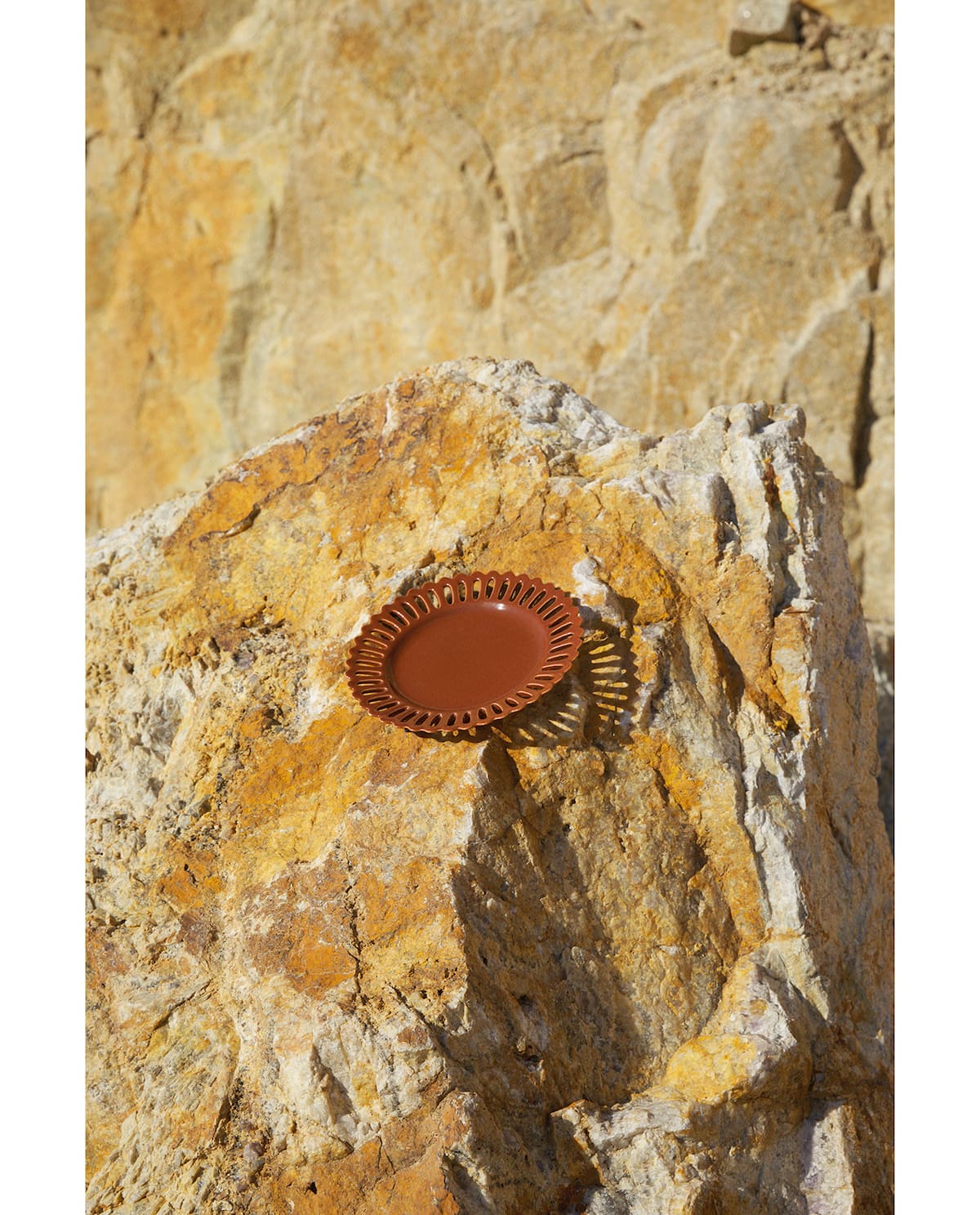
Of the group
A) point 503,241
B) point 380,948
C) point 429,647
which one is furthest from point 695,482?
point 503,241

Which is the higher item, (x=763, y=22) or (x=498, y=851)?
(x=763, y=22)

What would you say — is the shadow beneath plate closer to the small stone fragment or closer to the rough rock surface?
the rough rock surface

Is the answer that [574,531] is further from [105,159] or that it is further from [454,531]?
[105,159]

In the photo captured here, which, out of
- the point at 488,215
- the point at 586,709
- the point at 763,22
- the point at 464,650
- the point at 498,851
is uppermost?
the point at 763,22

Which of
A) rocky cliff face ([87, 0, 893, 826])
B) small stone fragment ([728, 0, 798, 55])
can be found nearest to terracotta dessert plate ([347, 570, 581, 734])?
rocky cliff face ([87, 0, 893, 826])

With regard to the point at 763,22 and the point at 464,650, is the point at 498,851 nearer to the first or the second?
the point at 464,650

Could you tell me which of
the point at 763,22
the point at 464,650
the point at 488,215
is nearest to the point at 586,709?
the point at 464,650
